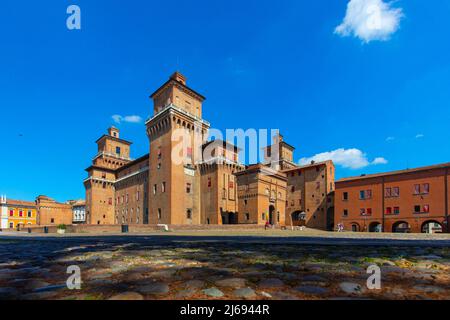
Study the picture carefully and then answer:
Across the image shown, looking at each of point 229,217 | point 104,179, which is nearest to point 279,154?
point 229,217

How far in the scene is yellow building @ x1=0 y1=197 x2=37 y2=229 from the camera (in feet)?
218

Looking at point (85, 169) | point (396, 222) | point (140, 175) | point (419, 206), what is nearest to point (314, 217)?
point (396, 222)

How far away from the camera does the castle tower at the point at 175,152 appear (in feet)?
136

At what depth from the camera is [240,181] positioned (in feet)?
142

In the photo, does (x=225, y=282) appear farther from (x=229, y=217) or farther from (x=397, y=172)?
(x=397, y=172)

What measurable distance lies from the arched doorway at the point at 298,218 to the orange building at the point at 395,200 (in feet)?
29.7

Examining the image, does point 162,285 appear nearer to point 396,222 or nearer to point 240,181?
point 240,181

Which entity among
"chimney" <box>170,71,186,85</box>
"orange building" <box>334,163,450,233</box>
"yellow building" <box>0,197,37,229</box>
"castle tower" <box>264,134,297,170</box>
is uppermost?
"chimney" <box>170,71,186,85</box>

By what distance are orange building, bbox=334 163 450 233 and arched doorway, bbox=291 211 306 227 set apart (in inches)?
356

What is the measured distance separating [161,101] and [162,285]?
152 ft

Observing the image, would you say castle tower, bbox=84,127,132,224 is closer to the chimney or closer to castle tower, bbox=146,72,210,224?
castle tower, bbox=146,72,210,224

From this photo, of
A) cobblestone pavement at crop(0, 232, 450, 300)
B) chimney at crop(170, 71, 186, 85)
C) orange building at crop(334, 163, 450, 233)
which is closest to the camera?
cobblestone pavement at crop(0, 232, 450, 300)

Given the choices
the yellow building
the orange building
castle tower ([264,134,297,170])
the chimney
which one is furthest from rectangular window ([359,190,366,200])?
the yellow building

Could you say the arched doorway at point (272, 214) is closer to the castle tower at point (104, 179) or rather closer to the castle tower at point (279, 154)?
the castle tower at point (279, 154)
